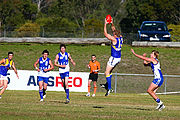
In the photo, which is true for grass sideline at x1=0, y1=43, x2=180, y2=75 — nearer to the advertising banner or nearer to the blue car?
the blue car

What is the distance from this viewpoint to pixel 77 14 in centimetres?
6538

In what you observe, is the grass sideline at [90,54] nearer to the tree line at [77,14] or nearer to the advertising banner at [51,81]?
the advertising banner at [51,81]

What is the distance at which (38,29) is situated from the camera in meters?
41.7

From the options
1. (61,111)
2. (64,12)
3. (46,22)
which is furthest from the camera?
(64,12)

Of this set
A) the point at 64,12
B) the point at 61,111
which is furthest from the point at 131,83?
the point at 64,12

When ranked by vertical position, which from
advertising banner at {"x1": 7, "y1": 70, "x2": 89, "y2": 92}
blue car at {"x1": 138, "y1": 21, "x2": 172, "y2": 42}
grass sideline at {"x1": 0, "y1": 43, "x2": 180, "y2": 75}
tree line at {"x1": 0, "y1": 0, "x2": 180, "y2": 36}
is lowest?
advertising banner at {"x1": 7, "y1": 70, "x2": 89, "y2": 92}

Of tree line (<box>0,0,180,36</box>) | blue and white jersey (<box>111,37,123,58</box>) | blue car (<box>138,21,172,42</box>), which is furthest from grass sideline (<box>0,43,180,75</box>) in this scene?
blue and white jersey (<box>111,37,123,58</box>)

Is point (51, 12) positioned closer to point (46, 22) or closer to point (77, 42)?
point (46, 22)

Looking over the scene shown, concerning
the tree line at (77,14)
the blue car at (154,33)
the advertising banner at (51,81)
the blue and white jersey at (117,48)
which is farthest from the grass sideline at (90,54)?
the blue and white jersey at (117,48)

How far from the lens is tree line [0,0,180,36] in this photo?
47375 mm

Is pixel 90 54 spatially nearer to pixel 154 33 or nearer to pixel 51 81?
pixel 154 33

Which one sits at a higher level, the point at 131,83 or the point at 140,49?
the point at 140,49

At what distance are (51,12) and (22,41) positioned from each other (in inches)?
1194

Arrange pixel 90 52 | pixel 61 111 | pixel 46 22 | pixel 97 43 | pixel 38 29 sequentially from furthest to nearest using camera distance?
pixel 46 22, pixel 38 29, pixel 97 43, pixel 90 52, pixel 61 111
